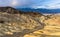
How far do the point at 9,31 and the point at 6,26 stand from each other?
97 centimetres

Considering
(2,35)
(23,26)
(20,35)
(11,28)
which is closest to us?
(2,35)

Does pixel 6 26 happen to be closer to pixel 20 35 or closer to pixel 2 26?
pixel 2 26

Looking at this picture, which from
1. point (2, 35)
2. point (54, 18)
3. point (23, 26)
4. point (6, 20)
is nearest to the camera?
point (2, 35)

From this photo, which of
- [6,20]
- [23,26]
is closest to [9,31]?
[6,20]

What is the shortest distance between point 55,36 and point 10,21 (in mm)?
4971

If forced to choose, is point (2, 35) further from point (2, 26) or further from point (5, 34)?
point (2, 26)

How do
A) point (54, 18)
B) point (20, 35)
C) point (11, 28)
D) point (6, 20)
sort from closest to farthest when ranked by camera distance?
point (20, 35), point (11, 28), point (6, 20), point (54, 18)

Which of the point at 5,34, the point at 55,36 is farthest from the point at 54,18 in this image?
the point at 5,34

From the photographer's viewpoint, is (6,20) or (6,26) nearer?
(6,26)

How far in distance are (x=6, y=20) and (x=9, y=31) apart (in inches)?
105

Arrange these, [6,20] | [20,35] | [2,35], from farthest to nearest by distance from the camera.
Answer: [6,20], [20,35], [2,35]

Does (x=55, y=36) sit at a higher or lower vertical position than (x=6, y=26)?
lower

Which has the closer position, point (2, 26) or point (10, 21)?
point (2, 26)

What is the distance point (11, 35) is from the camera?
19.1 meters
